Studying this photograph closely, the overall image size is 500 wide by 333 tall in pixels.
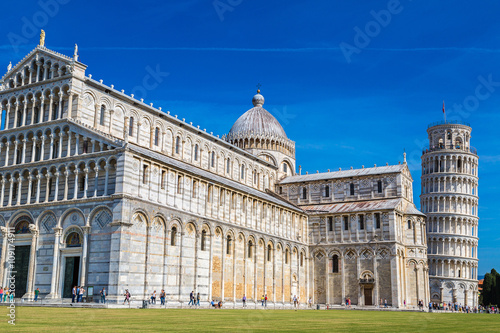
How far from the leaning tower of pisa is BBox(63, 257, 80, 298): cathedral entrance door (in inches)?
2522

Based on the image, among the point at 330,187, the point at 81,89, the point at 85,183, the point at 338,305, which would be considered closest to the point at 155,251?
the point at 85,183

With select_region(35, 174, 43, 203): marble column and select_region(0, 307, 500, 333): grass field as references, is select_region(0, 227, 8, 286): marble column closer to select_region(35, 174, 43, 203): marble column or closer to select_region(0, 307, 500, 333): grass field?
select_region(35, 174, 43, 203): marble column

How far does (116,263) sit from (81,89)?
1547 centimetres

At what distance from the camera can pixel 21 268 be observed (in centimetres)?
4262

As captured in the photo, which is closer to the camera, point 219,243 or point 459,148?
point 219,243

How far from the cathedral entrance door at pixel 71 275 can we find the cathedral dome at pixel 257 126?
127 feet

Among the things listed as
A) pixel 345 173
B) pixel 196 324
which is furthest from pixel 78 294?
pixel 345 173

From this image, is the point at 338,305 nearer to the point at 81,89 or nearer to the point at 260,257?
the point at 260,257

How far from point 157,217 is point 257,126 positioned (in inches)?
1430

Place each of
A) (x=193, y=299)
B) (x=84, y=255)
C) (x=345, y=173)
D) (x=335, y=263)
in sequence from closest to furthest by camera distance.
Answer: (x=84, y=255), (x=193, y=299), (x=335, y=263), (x=345, y=173)

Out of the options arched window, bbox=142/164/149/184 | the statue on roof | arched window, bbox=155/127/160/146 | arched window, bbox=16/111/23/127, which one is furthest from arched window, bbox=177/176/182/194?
the statue on roof

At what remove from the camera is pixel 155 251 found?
135 feet

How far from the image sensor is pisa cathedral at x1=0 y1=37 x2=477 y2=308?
1574 inches

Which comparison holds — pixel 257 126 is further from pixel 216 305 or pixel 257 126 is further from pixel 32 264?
pixel 32 264
